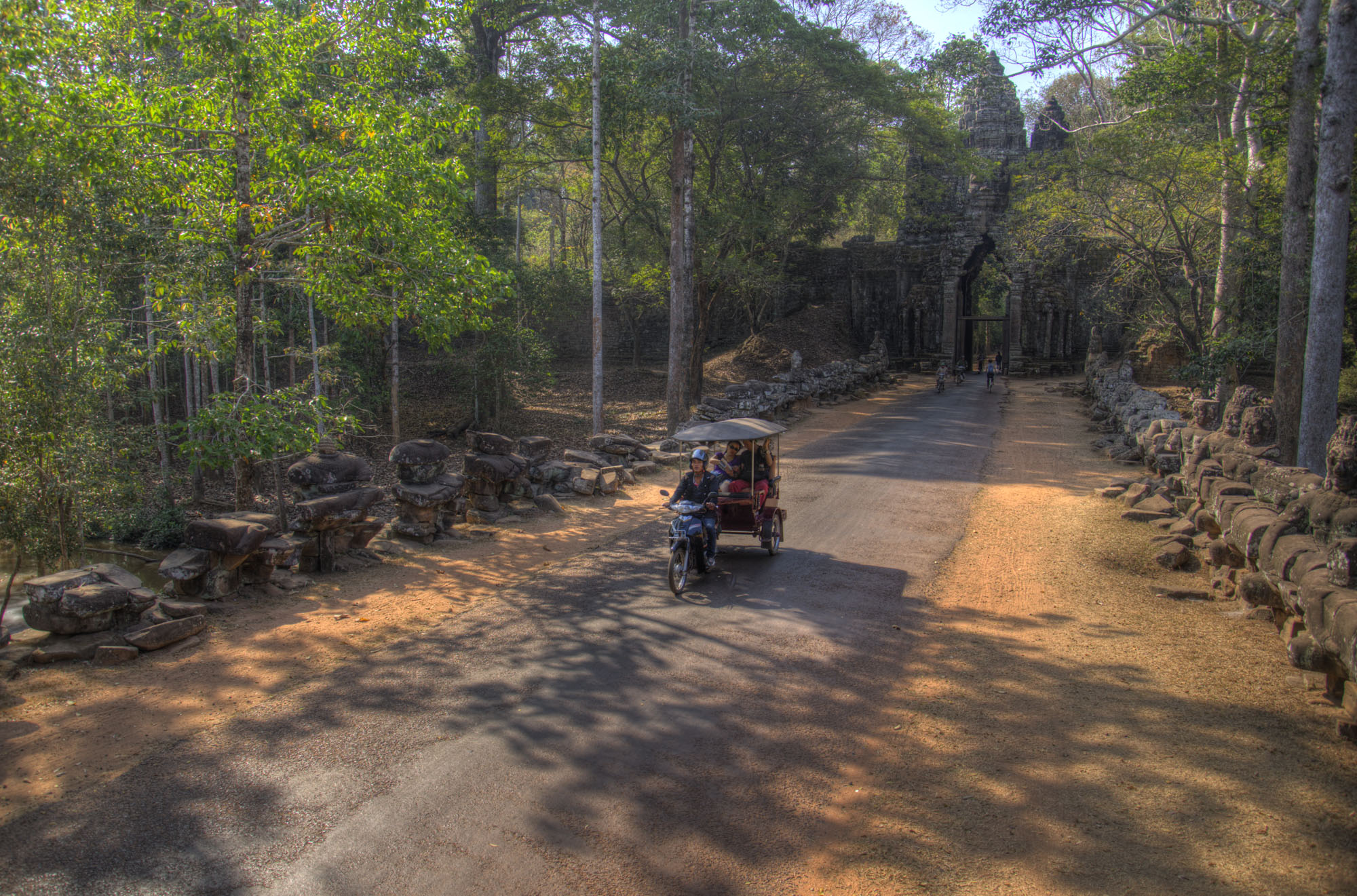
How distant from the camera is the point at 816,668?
6.44 metres

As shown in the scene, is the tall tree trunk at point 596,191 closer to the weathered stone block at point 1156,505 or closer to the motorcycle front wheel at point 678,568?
the motorcycle front wheel at point 678,568

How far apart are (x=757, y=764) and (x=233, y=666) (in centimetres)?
439

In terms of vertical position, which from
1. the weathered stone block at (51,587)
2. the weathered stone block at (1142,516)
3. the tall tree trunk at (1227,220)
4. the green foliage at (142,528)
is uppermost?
the tall tree trunk at (1227,220)

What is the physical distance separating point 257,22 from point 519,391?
17.7 m

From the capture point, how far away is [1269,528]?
6.96 m

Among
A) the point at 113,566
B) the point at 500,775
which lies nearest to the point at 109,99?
the point at 113,566

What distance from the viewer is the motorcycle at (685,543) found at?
8.13 m

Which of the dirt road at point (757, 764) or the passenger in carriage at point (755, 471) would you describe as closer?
the dirt road at point (757, 764)

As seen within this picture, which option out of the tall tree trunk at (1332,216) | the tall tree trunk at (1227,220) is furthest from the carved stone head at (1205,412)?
the tall tree trunk at (1227,220)

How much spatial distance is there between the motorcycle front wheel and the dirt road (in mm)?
202

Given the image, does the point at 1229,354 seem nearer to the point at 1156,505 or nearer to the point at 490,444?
the point at 1156,505

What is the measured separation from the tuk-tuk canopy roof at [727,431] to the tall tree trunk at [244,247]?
497 centimetres

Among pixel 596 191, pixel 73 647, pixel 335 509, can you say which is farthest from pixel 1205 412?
pixel 73 647

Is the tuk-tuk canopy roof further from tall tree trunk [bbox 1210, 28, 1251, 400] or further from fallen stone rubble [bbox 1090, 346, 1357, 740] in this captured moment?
tall tree trunk [bbox 1210, 28, 1251, 400]
